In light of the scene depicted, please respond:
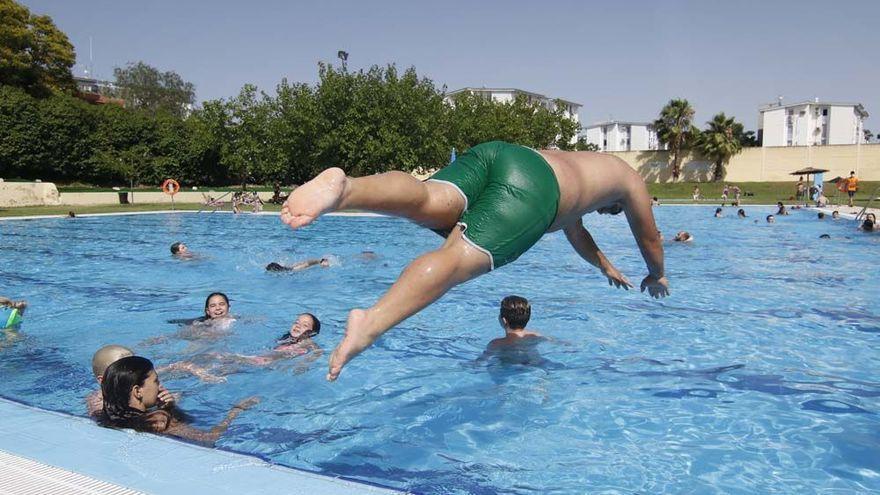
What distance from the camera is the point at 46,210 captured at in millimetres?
25609

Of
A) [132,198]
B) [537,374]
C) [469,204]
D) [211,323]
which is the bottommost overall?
[537,374]

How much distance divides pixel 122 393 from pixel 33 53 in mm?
54094

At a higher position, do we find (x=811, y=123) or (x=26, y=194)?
(x=811, y=123)

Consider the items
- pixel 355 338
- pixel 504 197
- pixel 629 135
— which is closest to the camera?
pixel 355 338

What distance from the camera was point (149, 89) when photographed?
277 feet

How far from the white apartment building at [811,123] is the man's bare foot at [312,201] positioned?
8968 centimetres

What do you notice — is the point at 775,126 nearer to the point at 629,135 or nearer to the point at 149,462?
the point at 629,135

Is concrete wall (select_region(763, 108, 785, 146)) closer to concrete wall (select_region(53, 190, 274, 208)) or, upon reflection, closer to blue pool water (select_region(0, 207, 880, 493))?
concrete wall (select_region(53, 190, 274, 208))

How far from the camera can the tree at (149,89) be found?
275ft

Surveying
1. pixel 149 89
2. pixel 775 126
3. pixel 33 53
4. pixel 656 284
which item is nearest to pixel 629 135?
pixel 775 126

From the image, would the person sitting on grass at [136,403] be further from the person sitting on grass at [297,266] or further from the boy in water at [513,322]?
the person sitting on grass at [297,266]

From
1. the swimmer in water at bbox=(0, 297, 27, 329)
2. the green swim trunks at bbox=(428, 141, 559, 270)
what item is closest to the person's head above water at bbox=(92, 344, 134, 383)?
the green swim trunks at bbox=(428, 141, 559, 270)

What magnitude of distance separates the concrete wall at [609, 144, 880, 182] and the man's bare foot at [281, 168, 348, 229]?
4689 cm

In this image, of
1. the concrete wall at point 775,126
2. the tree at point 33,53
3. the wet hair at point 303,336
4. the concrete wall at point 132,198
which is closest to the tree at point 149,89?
the tree at point 33,53
